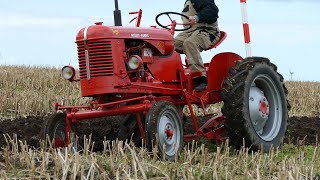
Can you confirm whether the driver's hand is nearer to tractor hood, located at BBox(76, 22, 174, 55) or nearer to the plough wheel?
tractor hood, located at BBox(76, 22, 174, 55)

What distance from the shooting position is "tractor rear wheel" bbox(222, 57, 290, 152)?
7.52 metres

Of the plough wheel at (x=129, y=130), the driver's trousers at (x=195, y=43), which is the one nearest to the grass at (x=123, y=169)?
the plough wheel at (x=129, y=130)

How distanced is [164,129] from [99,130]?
97.2 inches

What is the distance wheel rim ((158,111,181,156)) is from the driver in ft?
3.62

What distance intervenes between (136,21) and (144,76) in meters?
0.92

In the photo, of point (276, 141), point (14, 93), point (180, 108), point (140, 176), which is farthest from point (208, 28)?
point (14, 93)

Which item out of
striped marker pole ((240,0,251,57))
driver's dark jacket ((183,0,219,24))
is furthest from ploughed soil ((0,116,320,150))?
driver's dark jacket ((183,0,219,24))

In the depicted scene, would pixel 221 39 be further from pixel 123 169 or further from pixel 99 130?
pixel 123 169

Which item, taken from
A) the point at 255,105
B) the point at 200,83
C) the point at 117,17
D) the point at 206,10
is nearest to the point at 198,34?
the point at 206,10

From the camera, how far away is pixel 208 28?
8.31 meters

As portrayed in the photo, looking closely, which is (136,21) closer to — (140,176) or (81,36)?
(81,36)

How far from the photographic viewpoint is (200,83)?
8.16 meters

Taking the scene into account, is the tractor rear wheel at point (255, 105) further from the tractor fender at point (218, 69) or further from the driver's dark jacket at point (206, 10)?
the driver's dark jacket at point (206, 10)

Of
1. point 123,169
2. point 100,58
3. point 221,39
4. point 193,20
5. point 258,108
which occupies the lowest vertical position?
point 123,169
